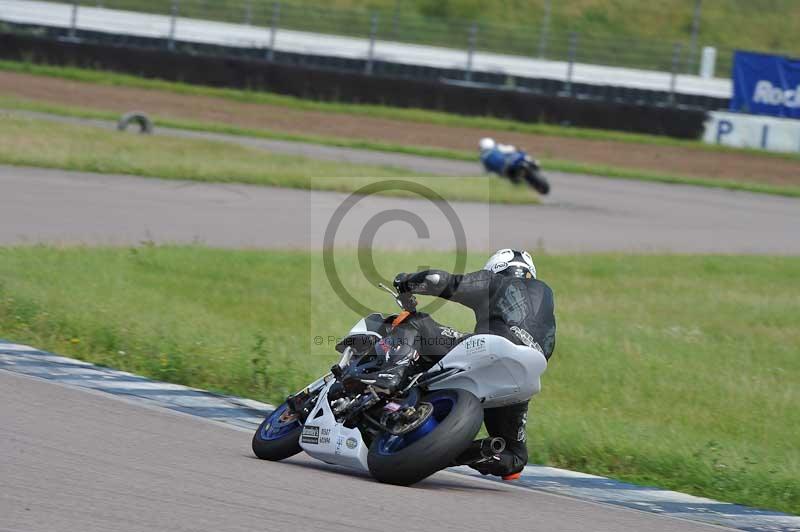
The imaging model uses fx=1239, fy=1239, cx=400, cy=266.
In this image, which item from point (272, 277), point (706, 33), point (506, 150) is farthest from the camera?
point (706, 33)

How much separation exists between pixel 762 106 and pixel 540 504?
26.7m

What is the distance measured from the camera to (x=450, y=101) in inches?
1246

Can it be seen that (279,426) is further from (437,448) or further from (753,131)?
(753,131)

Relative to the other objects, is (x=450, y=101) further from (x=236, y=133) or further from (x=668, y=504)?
(x=668, y=504)

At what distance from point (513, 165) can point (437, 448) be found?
1706cm

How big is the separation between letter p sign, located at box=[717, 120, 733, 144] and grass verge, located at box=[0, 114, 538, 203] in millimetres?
9870

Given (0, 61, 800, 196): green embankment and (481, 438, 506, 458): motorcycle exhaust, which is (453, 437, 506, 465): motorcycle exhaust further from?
(0, 61, 800, 196): green embankment

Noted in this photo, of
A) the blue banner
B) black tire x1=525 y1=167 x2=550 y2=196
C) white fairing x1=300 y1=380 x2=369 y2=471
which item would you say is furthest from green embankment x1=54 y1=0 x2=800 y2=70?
white fairing x1=300 y1=380 x2=369 y2=471

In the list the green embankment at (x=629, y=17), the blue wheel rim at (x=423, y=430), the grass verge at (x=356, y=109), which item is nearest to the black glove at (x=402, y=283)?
the blue wheel rim at (x=423, y=430)

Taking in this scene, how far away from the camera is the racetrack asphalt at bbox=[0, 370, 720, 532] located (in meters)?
5.02

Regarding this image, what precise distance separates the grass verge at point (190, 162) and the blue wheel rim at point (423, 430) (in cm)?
1391

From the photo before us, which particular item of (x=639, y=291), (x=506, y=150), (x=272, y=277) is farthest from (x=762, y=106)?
(x=272, y=277)

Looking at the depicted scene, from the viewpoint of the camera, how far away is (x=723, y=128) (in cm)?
3097

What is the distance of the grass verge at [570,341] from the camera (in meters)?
7.61
